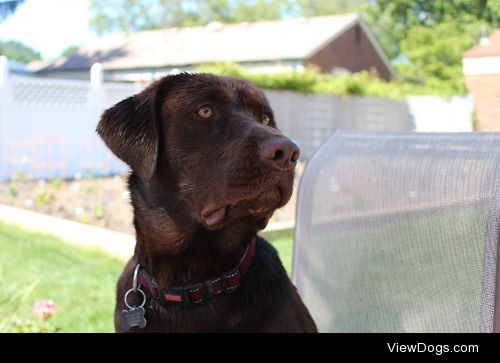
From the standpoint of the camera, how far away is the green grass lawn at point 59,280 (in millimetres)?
4082

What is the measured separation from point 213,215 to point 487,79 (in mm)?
2132

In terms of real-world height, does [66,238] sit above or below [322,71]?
above

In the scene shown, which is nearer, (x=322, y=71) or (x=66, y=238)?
(x=66, y=238)

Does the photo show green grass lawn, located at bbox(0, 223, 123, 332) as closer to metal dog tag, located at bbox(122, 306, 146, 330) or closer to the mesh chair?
metal dog tag, located at bbox(122, 306, 146, 330)

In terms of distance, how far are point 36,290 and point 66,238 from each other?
228 centimetres

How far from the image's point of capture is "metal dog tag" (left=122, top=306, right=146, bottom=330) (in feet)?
7.21

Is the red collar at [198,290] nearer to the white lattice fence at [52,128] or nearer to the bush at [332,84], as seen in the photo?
the white lattice fence at [52,128]

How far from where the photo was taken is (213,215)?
6.98 feet

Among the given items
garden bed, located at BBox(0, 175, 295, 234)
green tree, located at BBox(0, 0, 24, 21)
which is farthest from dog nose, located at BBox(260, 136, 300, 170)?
garden bed, located at BBox(0, 175, 295, 234)

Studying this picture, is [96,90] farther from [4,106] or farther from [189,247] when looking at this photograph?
[189,247]

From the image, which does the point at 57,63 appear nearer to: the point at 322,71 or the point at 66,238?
the point at 322,71
